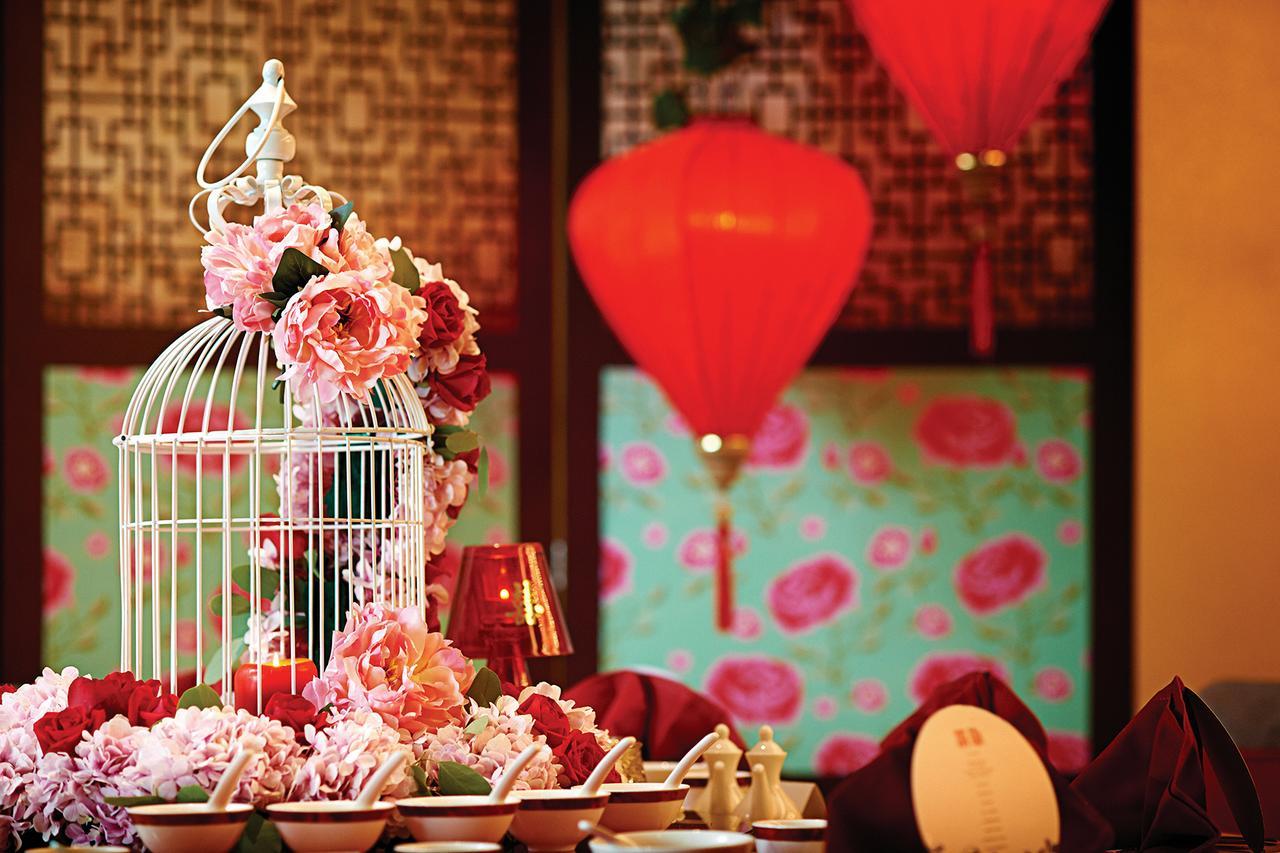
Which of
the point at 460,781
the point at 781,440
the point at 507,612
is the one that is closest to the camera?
the point at 460,781

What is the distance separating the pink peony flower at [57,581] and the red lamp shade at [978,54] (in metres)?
2.21

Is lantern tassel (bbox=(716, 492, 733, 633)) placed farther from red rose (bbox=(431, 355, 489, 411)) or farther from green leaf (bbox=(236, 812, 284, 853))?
green leaf (bbox=(236, 812, 284, 853))

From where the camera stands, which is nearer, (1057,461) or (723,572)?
(723,572)

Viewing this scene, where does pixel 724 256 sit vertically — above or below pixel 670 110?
below

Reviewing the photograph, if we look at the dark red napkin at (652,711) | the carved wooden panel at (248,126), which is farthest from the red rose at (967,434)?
the dark red napkin at (652,711)

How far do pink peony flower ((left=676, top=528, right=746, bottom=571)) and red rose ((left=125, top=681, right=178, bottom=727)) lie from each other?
2.62 meters

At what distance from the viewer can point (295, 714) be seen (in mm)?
1846

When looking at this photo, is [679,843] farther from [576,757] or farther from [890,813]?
[576,757]

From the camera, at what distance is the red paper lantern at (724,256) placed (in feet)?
11.8

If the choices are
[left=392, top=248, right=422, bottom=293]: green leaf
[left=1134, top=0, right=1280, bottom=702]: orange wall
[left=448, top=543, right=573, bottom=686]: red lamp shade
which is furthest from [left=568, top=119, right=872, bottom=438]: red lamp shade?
[left=392, top=248, right=422, bottom=293]: green leaf

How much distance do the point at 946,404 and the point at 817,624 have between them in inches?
25.0

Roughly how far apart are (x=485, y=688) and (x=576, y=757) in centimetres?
17

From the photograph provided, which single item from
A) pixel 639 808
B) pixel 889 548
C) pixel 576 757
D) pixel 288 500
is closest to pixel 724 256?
pixel 889 548

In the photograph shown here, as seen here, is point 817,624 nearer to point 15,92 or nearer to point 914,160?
point 914,160
